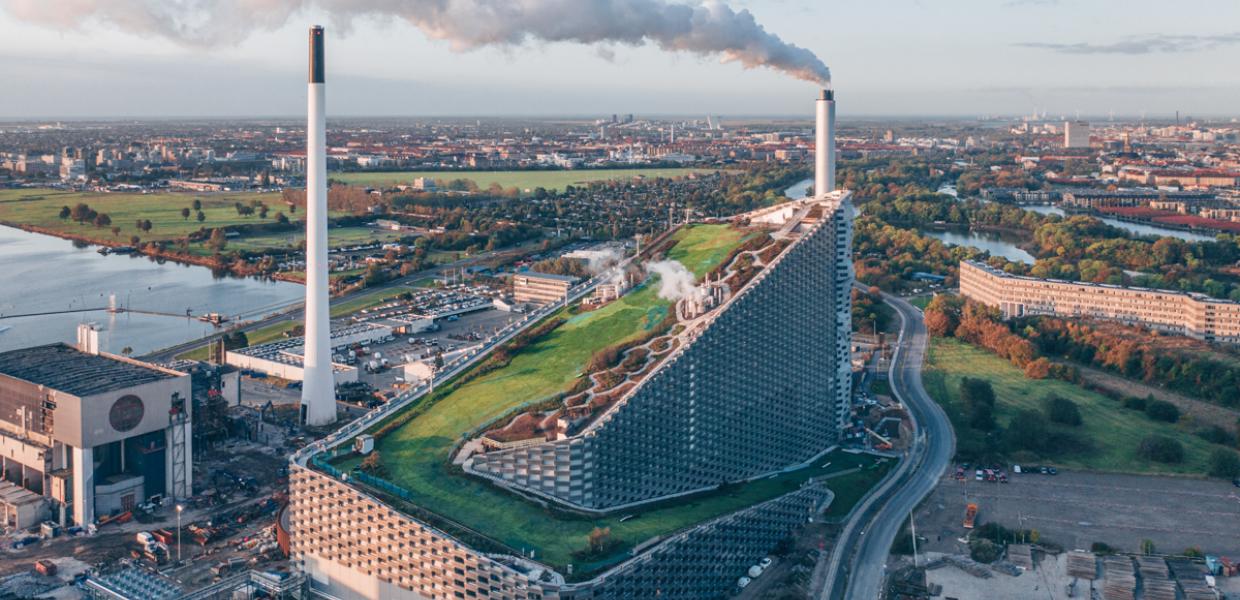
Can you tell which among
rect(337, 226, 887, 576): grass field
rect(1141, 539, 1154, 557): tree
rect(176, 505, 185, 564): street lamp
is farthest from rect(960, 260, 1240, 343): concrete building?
rect(176, 505, 185, 564): street lamp

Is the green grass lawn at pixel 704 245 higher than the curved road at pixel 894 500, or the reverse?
the green grass lawn at pixel 704 245

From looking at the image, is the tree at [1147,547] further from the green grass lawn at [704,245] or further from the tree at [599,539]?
the tree at [599,539]

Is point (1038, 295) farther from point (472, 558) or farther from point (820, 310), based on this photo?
point (472, 558)

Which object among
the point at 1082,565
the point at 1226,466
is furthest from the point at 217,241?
the point at 1082,565

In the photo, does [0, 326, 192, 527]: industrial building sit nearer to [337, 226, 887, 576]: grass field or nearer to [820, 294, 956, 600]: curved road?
[337, 226, 887, 576]: grass field

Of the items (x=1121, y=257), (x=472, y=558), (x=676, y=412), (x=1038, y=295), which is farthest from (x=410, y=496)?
(x=1121, y=257)

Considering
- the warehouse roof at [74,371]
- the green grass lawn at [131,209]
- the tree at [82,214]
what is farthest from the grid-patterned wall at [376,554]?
the tree at [82,214]
